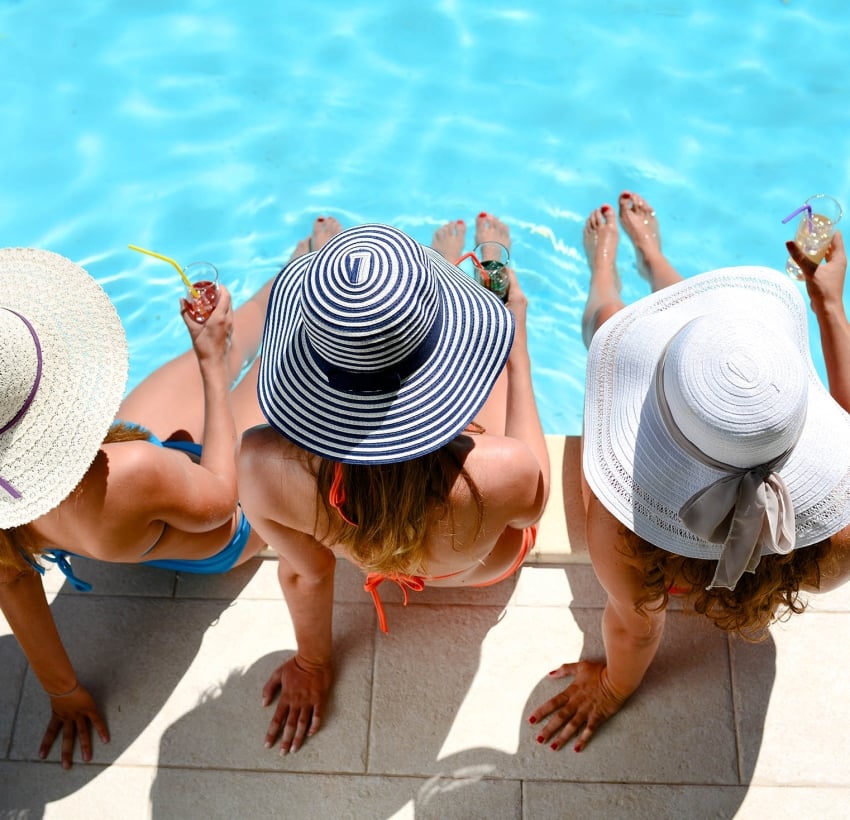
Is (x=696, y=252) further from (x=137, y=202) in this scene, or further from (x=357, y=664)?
(x=137, y=202)

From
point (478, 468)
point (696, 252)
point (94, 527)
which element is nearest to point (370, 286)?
point (478, 468)

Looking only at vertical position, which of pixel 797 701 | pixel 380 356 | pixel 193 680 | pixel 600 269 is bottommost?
pixel 193 680

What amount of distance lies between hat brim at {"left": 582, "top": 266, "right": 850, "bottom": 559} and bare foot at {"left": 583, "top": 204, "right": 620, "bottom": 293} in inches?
64.4

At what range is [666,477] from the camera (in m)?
1.96


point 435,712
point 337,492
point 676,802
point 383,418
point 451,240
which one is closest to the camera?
point 383,418

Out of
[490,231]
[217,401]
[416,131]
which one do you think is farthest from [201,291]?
[416,131]

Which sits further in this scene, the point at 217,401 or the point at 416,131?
the point at 416,131

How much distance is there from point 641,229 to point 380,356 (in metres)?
2.85

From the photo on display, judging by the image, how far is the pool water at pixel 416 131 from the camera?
4.77 metres

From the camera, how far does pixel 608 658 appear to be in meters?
2.74

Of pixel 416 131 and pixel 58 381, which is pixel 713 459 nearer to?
pixel 58 381

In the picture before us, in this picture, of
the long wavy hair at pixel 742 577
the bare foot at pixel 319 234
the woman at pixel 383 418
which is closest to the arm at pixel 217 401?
the woman at pixel 383 418

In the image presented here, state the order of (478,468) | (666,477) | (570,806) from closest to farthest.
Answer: (666,477) → (478,468) → (570,806)

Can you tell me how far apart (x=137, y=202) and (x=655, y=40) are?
3.36 metres
